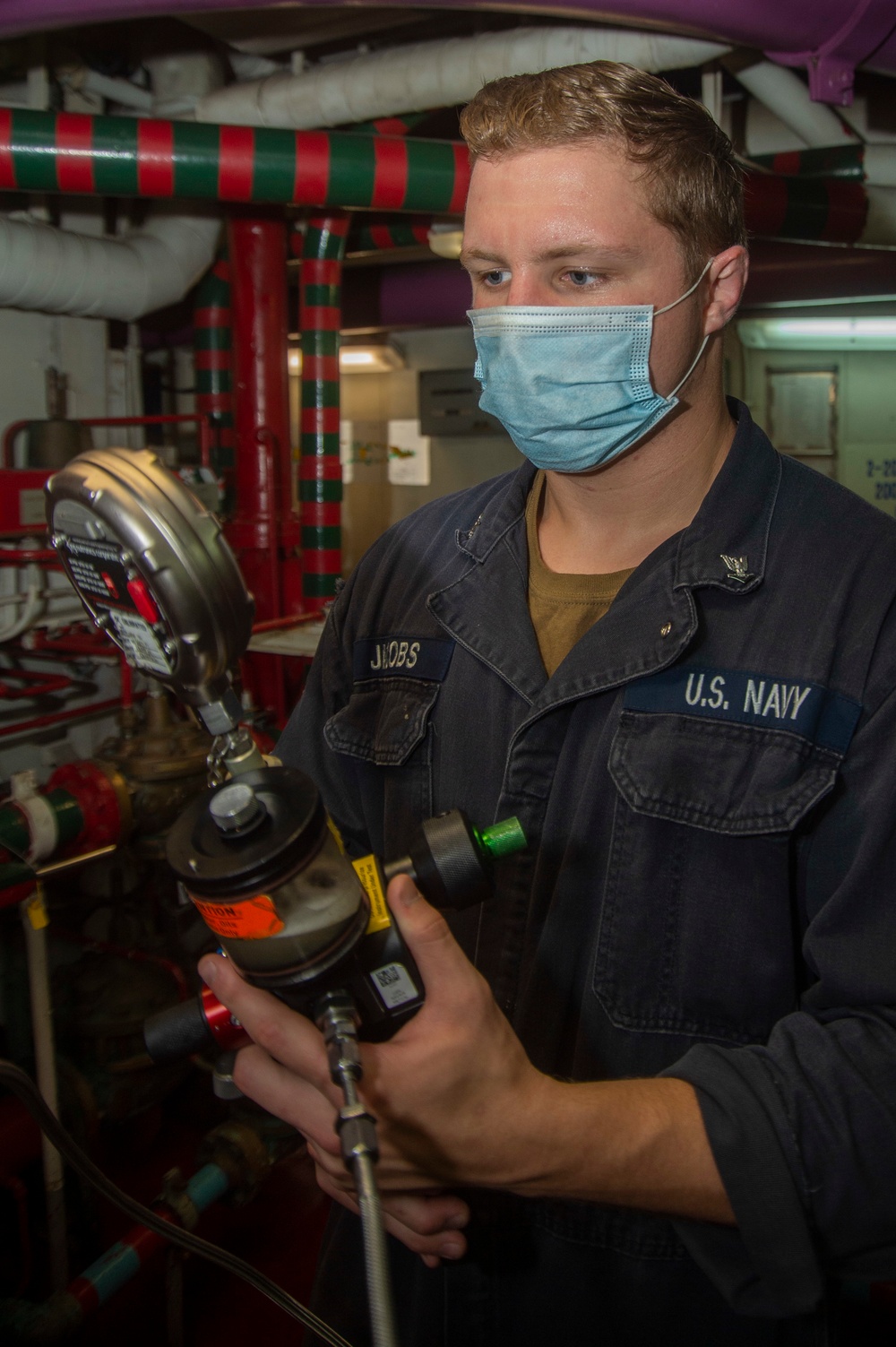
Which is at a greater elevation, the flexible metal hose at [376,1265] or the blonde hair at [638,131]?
the blonde hair at [638,131]

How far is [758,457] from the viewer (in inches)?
44.2

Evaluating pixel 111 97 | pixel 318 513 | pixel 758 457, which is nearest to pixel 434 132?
pixel 111 97

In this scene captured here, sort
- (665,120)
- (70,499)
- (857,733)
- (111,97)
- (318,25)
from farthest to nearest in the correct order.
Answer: (111,97) → (318,25) → (665,120) → (857,733) → (70,499)

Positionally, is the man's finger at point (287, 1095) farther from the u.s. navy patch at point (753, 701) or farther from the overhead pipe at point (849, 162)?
the overhead pipe at point (849, 162)

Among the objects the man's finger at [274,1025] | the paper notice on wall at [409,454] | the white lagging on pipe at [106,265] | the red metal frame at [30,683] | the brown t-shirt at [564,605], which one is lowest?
the red metal frame at [30,683]

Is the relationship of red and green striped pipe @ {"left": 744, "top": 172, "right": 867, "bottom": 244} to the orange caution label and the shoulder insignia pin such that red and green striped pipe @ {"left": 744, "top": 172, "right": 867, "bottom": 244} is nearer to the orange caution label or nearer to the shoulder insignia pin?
the shoulder insignia pin

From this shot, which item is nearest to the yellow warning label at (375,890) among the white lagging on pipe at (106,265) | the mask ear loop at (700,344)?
the mask ear loop at (700,344)

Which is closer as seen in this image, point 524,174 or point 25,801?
point 524,174

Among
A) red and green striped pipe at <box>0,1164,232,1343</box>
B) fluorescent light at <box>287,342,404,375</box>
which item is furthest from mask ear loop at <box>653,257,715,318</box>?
fluorescent light at <box>287,342,404,375</box>

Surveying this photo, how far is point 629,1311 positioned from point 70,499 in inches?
41.6

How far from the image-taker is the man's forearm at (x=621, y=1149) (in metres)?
0.76

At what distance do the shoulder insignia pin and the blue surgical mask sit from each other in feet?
0.74

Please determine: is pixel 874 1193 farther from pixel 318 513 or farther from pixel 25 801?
pixel 318 513

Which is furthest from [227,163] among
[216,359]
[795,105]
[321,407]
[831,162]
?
[831,162]
